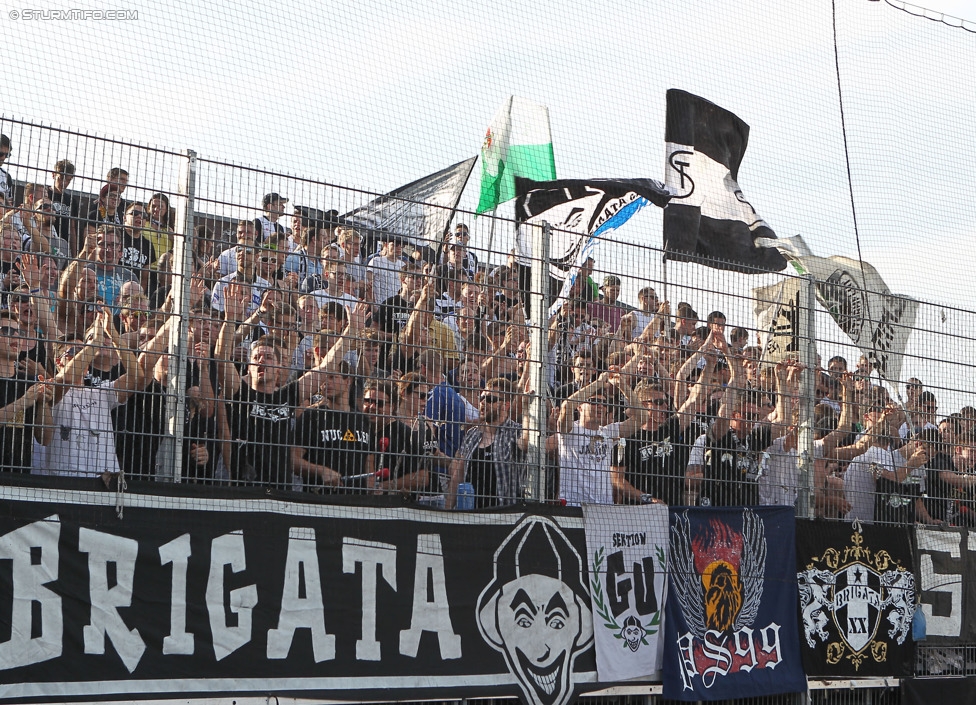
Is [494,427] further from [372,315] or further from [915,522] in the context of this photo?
[915,522]

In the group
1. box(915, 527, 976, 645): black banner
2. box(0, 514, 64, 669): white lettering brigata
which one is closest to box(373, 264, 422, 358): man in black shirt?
box(0, 514, 64, 669): white lettering brigata

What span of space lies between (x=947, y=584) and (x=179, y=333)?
636 centimetres

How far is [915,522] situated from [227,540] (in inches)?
223

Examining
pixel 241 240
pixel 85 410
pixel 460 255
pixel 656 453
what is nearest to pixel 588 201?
pixel 656 453

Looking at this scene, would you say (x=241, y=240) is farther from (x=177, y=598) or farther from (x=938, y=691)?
(x=938, y=691)

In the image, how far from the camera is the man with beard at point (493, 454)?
23.2 feet

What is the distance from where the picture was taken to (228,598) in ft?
20.1

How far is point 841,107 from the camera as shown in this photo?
35.0 ft

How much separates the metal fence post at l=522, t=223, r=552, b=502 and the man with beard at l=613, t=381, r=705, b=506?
565 mm

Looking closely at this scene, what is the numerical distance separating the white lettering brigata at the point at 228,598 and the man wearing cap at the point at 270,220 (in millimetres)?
1544

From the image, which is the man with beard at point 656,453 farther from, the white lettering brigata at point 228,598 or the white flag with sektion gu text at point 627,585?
the white lettering brigata at point 228,598

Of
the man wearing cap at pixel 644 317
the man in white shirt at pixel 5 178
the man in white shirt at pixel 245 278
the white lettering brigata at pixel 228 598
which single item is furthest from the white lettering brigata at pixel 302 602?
the man wearing cap at pixel 644 317

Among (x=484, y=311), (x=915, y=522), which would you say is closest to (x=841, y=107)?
(x=915, y=522)

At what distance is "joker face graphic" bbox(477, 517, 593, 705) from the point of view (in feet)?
23.2
